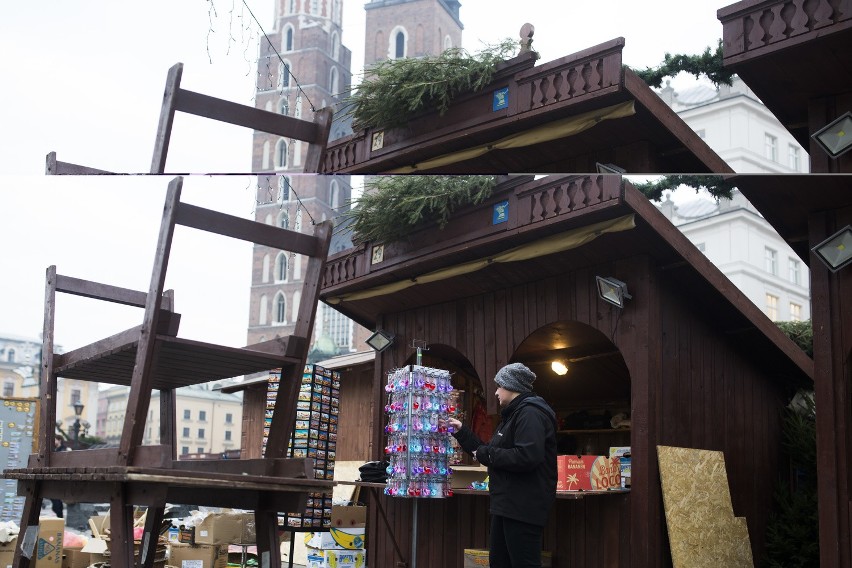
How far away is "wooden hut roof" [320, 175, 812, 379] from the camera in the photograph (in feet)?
24.6

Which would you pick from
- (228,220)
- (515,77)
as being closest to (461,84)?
(515,77)

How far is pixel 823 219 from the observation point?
6484mm

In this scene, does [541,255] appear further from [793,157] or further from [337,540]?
[337,540]

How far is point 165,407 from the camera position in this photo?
5180mm

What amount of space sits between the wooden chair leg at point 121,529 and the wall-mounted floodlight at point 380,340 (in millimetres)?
6148

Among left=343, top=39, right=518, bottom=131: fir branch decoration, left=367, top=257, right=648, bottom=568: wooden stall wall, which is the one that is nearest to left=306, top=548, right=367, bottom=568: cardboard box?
left=367, top=257, right=648, bottom=568: wooden stall wall

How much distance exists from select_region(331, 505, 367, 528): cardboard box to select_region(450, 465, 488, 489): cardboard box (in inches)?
39.3

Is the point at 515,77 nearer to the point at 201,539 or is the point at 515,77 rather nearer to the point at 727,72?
the point at 727,72

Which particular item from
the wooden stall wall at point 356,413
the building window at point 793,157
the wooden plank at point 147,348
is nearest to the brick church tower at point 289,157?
the wooden plank at point 147,348

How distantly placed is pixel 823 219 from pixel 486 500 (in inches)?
164

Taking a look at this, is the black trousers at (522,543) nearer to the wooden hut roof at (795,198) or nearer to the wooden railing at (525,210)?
the wooden hut roof at (795,198)

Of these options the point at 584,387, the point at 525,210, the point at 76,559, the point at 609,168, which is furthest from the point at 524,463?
the point at 584,387

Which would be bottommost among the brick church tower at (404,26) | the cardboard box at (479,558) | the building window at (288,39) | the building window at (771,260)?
the cardboard box at (479,558)

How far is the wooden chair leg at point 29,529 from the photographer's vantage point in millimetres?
4953
